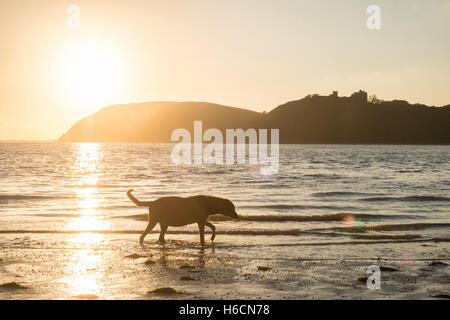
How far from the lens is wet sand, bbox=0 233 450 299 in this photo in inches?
346

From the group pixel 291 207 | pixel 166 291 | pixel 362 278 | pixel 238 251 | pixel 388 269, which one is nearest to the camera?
pixel 166 291

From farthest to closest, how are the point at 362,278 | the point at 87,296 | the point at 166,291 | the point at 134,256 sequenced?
the point at 134,256, the point at 362,278, the point at 166,291, the point at 87,296

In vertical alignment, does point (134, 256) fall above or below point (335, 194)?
above

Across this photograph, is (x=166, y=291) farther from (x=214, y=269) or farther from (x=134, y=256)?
(x=134, y=256)

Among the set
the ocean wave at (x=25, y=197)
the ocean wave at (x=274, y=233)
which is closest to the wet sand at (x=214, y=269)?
the ocean wave at (x=274, y=233)

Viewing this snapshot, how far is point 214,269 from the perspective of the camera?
10.8m

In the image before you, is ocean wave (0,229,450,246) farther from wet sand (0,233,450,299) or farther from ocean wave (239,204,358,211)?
ocean wave (239,204,358,211)

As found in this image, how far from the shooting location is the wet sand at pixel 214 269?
28.8 ft

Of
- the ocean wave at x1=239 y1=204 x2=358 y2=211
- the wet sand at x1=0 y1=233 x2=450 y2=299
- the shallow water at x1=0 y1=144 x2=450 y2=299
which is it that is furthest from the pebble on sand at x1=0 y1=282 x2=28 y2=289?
the ocean wave at x1=239 y1=204 x2=358 y2=211

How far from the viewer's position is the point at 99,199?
96.7 feet

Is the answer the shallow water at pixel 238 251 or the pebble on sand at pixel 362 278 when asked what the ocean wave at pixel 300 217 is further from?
the pebble on sand at pixel 362 278

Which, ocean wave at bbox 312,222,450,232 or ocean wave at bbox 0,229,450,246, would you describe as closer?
ocean wave at bbox 0,229,450,246

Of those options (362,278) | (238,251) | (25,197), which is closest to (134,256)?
(238,251)
